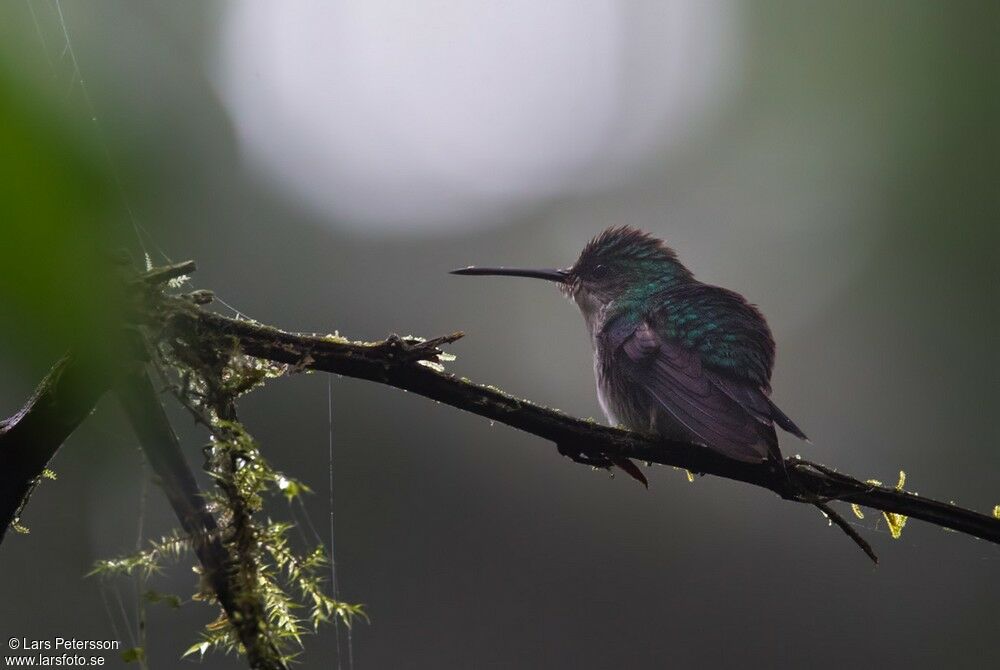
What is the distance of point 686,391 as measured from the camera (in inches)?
133

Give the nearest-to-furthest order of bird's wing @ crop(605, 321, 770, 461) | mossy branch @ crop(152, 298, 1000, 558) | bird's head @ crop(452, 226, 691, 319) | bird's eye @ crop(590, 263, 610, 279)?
mossy branch @ crop(152, 298, 1000, 558) → bird's wing @ crop(605, 321, 770, 461) → bird's head @ crop(452, 226, 691, 319) → bird's eye @ crop(590, 263, 610, 279)

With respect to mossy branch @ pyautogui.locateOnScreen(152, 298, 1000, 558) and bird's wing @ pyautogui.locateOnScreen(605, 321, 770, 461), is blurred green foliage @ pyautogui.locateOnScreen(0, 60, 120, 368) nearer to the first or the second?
mossy branch @ pyautogui.locateOnScreen(152, 298, 1000, 558)

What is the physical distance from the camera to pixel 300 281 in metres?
11.5

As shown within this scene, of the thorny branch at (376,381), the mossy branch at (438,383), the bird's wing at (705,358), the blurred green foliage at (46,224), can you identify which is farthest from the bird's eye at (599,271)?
the blurred green foliage at (46,224)

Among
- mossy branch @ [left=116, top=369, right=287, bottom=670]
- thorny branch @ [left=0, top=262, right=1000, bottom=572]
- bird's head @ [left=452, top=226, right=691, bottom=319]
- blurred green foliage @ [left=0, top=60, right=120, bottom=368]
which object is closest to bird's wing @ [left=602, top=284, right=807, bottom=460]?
bird's head @ [left=452, top=226, right=691, bottom=319]

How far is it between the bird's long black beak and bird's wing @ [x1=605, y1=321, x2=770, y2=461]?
547 millimetres

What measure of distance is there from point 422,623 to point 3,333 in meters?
9.22

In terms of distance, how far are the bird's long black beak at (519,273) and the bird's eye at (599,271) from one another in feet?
0.57

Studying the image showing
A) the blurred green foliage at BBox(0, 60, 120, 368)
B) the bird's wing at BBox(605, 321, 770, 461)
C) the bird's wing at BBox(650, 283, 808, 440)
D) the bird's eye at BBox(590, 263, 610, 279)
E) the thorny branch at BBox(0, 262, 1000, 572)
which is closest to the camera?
the blurred green foliage at BBox(0, 60, 120, 368)

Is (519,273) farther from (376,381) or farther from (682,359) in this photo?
(376,381)

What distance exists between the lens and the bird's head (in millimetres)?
4578

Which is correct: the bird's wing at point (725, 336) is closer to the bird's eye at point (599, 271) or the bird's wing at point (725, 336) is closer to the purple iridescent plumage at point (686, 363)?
the purple iridescent plumage at point (686, 363)

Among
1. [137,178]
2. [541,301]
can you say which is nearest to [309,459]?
[541,301]

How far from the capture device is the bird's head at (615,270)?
180 inches
